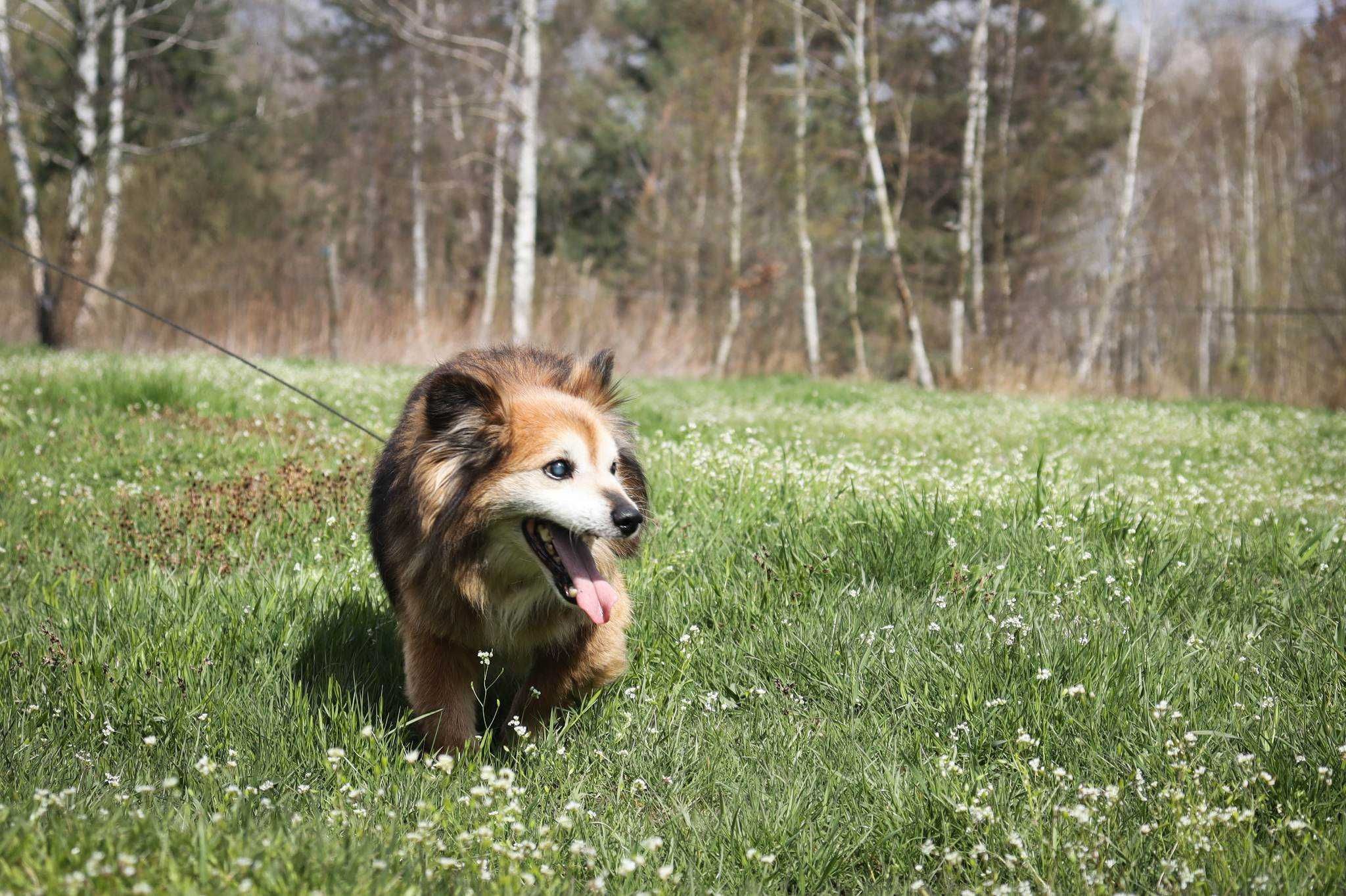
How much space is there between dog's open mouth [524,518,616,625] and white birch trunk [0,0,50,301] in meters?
17.8

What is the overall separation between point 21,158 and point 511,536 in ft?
63.9

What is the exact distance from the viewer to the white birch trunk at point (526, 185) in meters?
16.9

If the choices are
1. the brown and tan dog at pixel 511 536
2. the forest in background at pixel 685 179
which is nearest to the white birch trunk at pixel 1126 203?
the forest in background at pixel 685 179

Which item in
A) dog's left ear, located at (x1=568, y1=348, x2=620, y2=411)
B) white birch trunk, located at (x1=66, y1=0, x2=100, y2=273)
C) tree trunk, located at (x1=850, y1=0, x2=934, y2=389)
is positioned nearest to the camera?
dog's left ear, located at (x1=568, y1=348, x2=620, y2=411)

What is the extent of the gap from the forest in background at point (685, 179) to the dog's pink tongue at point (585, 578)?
1409cm

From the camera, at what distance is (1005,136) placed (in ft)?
80.8

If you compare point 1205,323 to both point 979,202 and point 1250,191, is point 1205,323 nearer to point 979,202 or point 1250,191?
point 1250,191

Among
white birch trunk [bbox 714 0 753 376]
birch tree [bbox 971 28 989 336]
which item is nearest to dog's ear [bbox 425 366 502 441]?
birch tree [bbox 971 28 989 336]

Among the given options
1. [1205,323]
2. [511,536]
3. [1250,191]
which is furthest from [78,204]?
[1205,323]

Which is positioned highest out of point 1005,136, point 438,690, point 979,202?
point 1005,136

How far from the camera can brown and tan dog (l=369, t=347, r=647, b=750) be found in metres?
3.00

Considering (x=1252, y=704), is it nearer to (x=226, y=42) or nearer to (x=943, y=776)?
(x=943, y=776)

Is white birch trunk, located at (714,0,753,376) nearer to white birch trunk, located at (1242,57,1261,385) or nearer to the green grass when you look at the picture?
white birch trunk, located at (1242,57,1261,385)

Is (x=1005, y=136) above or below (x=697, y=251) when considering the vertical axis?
above
